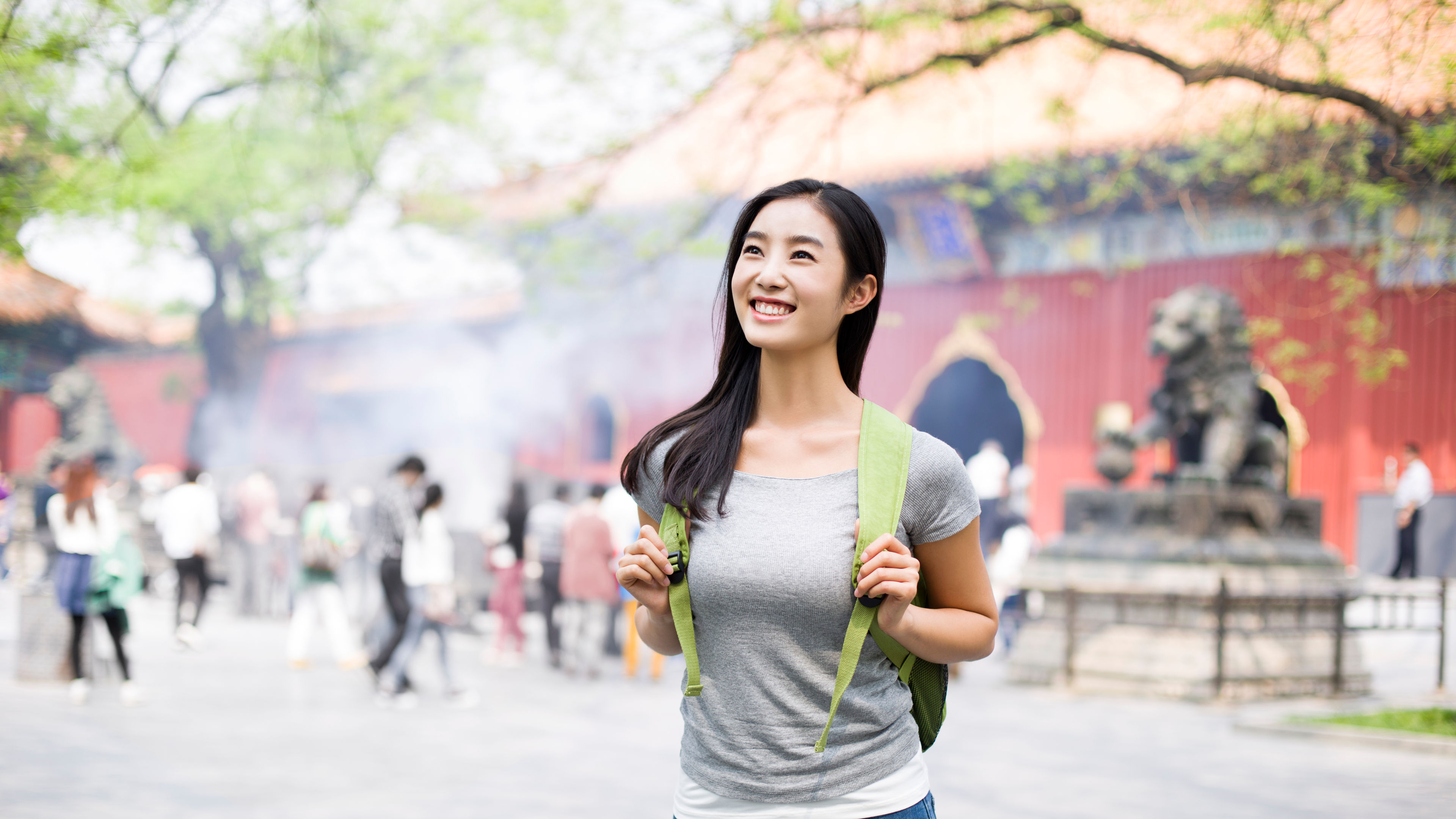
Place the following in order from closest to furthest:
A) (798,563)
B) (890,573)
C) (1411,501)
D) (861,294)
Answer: (890,573) < (798,563) < (861,294) < (1411,501)

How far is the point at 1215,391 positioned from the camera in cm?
1032

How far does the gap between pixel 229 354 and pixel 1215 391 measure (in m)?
18.8

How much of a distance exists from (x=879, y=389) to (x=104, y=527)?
11.0m

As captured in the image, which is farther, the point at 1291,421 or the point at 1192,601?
the point at 1291,421

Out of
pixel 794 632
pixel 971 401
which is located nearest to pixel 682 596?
pixel 794 632

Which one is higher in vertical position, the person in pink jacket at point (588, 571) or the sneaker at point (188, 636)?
the person in pink jacket at point (588, 571)

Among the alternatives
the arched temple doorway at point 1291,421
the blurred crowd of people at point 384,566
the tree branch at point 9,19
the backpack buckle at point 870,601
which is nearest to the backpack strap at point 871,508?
the backpack buckle at point 870,601

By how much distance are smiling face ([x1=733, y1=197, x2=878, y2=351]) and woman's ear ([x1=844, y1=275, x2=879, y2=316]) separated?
0.10ft

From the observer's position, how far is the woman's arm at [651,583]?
1.89 m

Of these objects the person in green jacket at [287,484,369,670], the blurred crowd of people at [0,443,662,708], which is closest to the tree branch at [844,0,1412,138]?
the blurred crowd of people at [0,443,662,708]

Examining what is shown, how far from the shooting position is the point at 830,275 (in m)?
2.00

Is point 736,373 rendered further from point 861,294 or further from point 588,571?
point 588,571

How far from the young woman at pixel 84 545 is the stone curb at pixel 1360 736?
22.7ft

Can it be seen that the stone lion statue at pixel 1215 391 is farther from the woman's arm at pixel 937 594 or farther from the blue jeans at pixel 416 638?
the woman's arm at pixel 937 594
